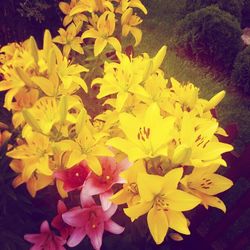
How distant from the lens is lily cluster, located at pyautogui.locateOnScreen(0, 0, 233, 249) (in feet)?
3.70

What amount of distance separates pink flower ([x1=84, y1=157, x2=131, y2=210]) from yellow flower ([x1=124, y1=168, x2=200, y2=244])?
0.11 metres

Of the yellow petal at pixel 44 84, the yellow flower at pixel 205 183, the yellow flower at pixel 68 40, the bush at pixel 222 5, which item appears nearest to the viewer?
the yellow flower at pixel 205 183

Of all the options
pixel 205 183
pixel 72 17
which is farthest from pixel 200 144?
pixel 72 17

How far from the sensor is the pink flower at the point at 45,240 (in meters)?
1.38

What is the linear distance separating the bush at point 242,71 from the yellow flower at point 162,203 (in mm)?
2764

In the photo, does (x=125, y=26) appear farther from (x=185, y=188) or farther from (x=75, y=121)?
(x=185, y=188)

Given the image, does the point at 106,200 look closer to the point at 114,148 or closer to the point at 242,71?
the point at 114,148

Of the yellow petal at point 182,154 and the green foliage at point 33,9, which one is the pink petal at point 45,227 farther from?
the green foliage at point 33,9

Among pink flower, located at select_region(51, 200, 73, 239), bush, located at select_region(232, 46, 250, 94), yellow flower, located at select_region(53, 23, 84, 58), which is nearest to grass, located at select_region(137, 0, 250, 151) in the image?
bush, located at select_region(232, 46, 250, 94)

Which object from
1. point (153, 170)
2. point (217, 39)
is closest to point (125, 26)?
point (153, 170)

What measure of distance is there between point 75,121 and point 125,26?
2.44 ft

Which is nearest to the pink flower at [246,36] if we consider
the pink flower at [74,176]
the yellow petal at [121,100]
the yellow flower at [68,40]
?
the yellow flower at [68,40]

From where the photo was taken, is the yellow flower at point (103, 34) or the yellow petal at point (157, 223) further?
the yellow flower at point (103, 34)

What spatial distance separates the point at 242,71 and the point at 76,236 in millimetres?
2782
